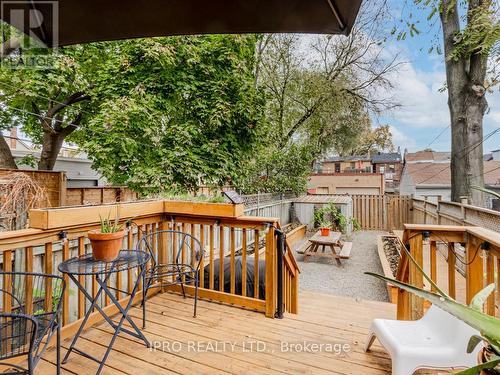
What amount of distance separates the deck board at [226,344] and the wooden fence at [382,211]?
874 cm

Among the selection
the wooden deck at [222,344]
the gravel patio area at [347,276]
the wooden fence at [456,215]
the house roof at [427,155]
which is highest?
the house roof at [427,155]

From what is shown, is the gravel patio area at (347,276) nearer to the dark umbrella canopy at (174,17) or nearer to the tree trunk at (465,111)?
the tree trunk at (465,111)

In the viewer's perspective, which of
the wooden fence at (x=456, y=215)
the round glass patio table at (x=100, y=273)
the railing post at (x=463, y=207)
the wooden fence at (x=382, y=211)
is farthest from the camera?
the wooden fence at (x=382, y=211)

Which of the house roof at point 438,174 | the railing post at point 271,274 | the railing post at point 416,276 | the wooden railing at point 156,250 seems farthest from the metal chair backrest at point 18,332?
the house roof at point 438,174

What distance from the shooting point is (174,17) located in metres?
1.53

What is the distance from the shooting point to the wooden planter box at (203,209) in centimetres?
274

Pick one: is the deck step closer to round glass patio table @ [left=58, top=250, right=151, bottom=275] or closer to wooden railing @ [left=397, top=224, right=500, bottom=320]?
wooden railing @ [left=397, top=224, right=500, bottom=320]

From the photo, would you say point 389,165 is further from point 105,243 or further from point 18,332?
point 18,332

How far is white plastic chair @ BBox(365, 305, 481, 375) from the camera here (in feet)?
4.87

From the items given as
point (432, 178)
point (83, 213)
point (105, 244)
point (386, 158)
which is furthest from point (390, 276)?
point (386, 158)

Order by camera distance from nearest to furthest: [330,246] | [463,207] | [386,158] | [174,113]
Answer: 1. [463,207]
2. [174,113]
3. [330,246]
4. [386,158]

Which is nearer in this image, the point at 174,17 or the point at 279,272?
the point at 174,17

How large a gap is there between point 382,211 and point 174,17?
36.0ft

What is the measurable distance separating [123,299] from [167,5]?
2555mm
